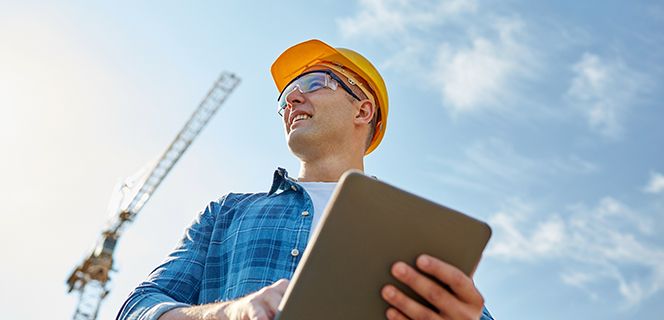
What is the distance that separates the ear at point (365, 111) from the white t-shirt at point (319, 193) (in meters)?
0.79

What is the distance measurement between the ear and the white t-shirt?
786 millimetres

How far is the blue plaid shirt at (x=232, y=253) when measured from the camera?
340 cm

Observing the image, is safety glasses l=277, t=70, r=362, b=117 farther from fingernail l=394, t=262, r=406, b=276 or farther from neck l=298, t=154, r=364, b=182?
fingernail l=394, t=262, r=406, b=276

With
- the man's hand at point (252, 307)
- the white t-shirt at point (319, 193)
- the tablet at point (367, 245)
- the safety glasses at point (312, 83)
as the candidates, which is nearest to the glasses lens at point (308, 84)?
the safety glasses at point (312, 83)

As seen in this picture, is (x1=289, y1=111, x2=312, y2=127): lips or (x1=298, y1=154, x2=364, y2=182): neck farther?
(x1=289, y1=111, x2=312, y2=127): lips

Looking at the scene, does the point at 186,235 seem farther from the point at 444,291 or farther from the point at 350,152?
the point at 444,291

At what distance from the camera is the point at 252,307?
90.5 inches

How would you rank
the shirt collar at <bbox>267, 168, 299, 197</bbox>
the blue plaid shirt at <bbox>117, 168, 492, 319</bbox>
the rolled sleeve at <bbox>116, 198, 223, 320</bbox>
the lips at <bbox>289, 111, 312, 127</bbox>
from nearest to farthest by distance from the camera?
1. the rolled sleeve at <bbox>116, 198, 223, 320</bbox>
2. the blue plaid shirt at <bbox>117, 168, 492, 319</bbox>
3. the shirt collar at <bbox>267, 168, 299, 197</bbox>
4. the lips at <bbox>289, 111, 312, 127</bbox>

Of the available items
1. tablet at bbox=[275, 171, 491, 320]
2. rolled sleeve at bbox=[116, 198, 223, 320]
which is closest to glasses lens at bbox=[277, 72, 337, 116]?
rolled sleeve at bbox=[116, 198, 223, 320]

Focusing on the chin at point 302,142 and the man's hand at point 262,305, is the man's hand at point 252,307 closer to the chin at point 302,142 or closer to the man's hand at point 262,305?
the man's hand at point 262,305

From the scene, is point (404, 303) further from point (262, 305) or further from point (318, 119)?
point (318, 119)

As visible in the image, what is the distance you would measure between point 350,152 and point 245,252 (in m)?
1.37

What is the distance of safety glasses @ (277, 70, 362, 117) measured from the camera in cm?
480

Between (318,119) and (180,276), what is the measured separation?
4.84 feet
